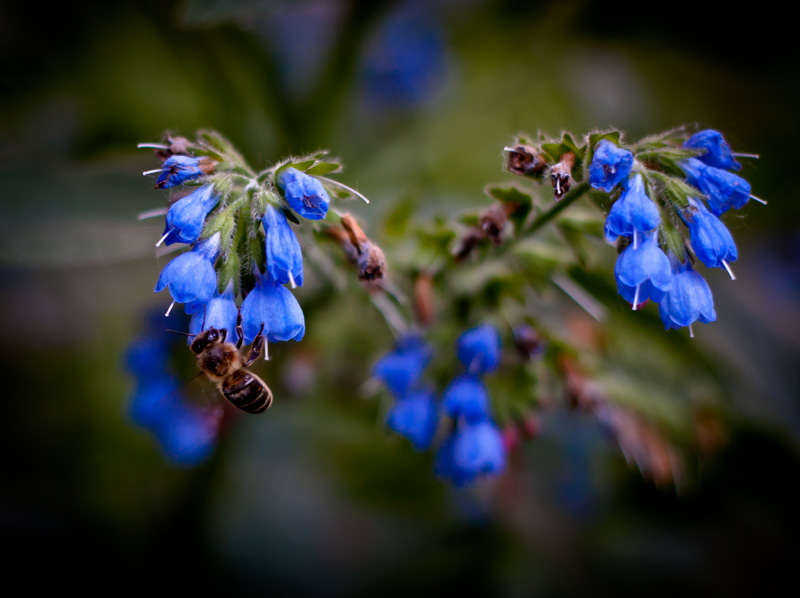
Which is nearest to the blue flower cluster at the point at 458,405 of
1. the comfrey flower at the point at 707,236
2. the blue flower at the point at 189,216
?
the comfrey flower at the point at 707,236

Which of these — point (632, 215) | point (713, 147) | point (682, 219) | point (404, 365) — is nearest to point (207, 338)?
point (404, 365)

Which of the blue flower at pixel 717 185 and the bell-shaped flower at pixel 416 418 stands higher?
the blue flower at pixel 717 185

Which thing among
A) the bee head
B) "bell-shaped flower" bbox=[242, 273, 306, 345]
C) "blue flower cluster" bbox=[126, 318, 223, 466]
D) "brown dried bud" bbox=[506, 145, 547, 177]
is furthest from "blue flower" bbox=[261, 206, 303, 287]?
"blue flower cluster" bbox=[126, 318, 223, 466]

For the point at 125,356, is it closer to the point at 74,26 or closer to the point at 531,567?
the point at 74,26

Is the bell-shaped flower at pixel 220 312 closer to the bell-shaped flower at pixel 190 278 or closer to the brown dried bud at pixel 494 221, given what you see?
the bell-shaped flower at pixel 190 278

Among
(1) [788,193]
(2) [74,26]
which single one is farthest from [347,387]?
(1) [788,193]
